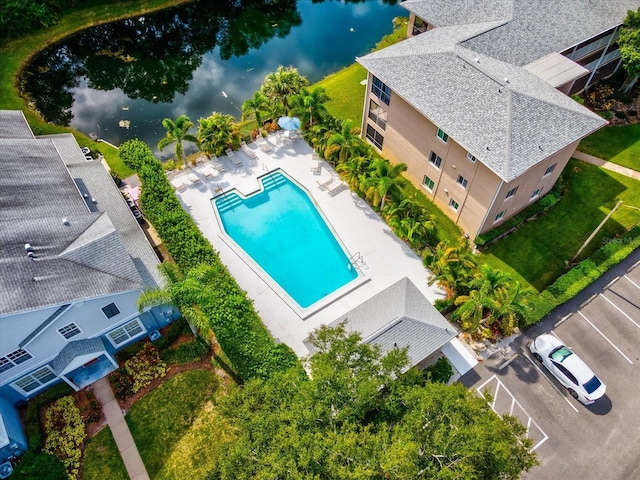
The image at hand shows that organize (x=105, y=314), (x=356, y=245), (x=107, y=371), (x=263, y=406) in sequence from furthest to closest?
(x=356, y=245), (x=107, y=371), (x=105, y=314), (x=263, y=406)

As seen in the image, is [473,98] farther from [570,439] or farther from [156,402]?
[156,402]

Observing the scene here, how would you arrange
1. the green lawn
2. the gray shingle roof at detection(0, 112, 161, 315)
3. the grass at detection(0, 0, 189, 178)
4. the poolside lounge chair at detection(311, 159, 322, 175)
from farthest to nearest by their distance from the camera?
the grass at detection(0, 0, 189, 178) → the green lawn → the poolside lounge chair at detection(311, 159, 322, 175) → the gray shingle roof at detection(0, 112, 161, 315)

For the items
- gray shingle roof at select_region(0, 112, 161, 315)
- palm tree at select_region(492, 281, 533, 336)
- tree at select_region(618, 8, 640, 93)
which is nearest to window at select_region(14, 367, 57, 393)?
gray shingle roof at select_region(0, 112, 161, 315)

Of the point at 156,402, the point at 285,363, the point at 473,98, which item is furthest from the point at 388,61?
the point at 156,402

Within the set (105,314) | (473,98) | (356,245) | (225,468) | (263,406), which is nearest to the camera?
(225,468)

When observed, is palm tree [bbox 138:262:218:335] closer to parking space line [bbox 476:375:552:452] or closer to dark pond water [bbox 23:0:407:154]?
parking space line [bbox 476:375:552:452]

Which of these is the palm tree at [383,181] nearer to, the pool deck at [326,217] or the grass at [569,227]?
the pool deck at [326,217]

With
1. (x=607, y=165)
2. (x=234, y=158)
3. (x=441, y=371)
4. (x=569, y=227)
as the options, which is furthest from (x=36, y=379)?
(x=607, y=165)

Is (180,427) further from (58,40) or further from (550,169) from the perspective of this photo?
(58,40)
